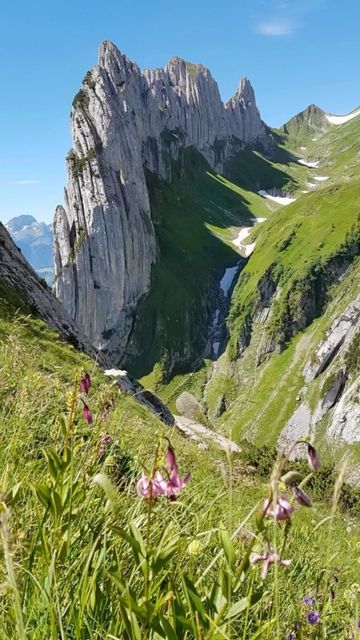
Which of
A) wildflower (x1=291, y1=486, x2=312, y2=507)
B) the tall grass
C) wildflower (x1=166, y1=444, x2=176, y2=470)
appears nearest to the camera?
the tall grass

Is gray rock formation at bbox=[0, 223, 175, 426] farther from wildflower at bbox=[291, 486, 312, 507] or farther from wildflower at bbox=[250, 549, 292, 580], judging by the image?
wildflower at bbox=[291, 486, 312, 507]

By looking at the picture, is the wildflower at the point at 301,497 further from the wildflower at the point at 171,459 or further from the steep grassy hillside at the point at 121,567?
the wildflower at the point at 171,459

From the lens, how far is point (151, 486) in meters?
2.56

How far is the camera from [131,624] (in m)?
2.24

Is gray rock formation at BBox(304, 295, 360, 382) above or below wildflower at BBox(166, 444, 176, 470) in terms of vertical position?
below

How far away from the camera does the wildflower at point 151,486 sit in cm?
257

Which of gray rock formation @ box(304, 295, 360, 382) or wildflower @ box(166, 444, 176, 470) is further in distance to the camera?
gray rock formation @ box(304, 295, 360, 382)

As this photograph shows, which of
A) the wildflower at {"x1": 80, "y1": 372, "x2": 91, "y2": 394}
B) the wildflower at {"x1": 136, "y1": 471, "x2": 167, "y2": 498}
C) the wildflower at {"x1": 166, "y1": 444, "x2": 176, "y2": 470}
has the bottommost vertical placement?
the wildflower at {"x1": 136, "y1": 471, "x2": 167, "y2": 498}

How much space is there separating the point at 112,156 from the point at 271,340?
9232 cm

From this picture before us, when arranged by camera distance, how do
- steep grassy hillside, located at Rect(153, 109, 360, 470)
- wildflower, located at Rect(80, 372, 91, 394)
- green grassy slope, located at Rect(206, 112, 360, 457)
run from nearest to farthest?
wildflower, located at Rect(80, 372, 91, 394) < steep grassy hillside, located at Rect(153, 109, 360, 470) < green grassy slope, located at Rect(206, 112, 360, 457)

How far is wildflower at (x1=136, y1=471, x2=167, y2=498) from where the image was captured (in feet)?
8.45

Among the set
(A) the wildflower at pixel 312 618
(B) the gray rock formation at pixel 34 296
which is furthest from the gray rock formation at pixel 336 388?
(A) the wildflower at pixel 312 618

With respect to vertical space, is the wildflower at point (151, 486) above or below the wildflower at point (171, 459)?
below

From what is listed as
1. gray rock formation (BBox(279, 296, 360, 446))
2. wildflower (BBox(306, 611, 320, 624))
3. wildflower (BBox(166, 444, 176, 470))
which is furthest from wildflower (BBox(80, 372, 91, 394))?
gray rock formation (BBox(279, 296, 360, 446))
